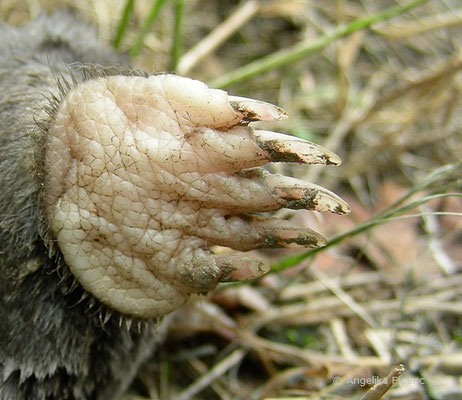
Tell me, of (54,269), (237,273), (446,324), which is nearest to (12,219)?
(54,269)

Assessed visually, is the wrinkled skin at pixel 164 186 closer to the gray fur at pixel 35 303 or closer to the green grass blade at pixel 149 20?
the gray fur at pixel 35 303

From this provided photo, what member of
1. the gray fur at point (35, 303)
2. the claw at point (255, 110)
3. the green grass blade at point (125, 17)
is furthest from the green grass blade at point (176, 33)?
the claw at point (255, 110)

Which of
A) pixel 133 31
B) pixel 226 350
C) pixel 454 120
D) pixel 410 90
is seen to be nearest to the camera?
pixel 226 350

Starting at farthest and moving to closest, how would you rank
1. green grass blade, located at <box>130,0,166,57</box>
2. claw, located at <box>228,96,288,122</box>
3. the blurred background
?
green grass blade, located at <box>130,0,166,57</box>
the blurred background
claw, located at <box>228,96,288,122</box>

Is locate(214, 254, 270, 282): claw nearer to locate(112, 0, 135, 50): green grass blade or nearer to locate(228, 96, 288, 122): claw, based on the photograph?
locate(228, 96, 288, 122): claw

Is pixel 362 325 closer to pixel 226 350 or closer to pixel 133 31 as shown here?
pixel 226 350

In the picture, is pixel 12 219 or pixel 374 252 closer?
pixel 12 219

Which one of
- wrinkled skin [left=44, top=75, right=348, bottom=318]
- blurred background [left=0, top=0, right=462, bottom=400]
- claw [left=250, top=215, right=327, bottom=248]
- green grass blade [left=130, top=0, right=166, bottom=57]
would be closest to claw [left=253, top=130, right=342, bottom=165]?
wrinkled skin [left=44, top=75, right=348, bottom=318]

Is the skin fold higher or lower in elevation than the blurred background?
higher
